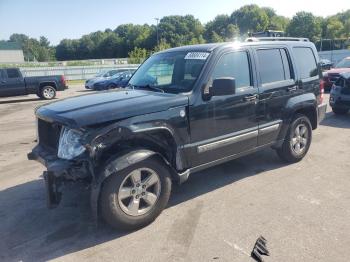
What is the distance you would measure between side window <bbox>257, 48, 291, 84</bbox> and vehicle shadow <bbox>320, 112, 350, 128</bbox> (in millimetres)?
4132

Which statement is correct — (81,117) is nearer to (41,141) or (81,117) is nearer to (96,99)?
(96,99)

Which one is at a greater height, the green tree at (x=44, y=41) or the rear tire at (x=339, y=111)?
the green tree at (x=44, y=41)

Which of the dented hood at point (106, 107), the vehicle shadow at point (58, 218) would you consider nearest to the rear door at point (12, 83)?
the vehicle shadow at point (58, 218)

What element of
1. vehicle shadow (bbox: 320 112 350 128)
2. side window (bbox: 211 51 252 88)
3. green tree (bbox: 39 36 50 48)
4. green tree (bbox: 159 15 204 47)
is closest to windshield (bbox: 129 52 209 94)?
side window (bbox: 211 51 252 88)

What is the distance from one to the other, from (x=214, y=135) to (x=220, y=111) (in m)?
0.32

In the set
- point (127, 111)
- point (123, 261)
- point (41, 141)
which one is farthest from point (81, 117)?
point (123, 261)

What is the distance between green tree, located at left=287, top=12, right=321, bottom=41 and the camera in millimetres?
74562

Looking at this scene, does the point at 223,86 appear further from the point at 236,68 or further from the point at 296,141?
the point at 296,141

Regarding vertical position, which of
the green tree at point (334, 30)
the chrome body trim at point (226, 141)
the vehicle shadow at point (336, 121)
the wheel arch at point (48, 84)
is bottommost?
the vehicle shadow at point (336, 121)

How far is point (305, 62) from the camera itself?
5992 millimetres

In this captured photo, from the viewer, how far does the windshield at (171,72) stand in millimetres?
4477

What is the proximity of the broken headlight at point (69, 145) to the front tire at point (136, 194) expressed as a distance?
43 cm

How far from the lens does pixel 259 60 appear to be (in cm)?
509

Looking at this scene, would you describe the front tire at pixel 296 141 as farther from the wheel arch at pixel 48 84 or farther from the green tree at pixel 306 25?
the green tree at pixel 306 25
